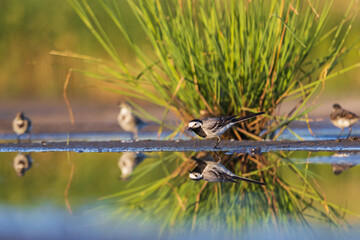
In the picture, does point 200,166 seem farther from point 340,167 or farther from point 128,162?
point 340,167

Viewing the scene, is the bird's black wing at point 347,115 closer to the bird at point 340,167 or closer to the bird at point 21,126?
the bird at point 340,167

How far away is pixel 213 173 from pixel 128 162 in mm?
1326

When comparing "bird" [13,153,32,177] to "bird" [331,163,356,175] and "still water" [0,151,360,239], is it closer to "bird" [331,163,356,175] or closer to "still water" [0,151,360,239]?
"still water" [0,151,360,239]

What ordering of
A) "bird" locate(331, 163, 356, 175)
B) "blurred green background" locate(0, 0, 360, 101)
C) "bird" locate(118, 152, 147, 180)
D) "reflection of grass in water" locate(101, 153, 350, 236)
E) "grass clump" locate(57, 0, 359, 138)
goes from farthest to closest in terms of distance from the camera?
"blurred green background" locate(0, 0, 360, 101)
"grass clump" locate(57, 0, 359, 138)
"bird" locate(118, 152, 147, 180)
"bird" locate(331, 163, 356, 175)
"reflection of grass in water" locate(101, 153, 350, 236)

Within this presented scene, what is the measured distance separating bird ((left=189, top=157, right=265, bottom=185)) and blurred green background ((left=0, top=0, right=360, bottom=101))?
35.0ft

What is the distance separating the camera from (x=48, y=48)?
18.4 metres

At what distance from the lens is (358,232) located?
364cm

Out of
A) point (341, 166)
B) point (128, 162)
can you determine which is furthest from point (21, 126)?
point (341, 166)

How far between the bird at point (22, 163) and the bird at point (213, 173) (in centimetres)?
153

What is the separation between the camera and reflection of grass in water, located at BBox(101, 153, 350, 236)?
3941 millimetres

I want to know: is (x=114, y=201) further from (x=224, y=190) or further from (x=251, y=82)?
(x=251, y=82)

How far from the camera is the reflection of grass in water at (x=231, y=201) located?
3941 millimetres

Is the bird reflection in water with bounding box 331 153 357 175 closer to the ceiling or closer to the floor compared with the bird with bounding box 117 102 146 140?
closer to the floor

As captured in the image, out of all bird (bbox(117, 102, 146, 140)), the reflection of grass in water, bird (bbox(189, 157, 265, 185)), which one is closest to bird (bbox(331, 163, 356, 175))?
the reflection of grass in water
